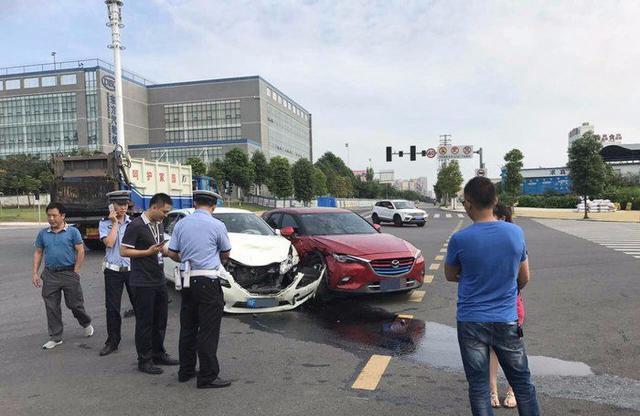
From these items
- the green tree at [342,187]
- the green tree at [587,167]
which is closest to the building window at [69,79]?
the green tree at [342,187]

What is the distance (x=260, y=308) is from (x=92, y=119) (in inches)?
3877

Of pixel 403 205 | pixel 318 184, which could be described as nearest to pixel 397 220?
pixel 403 205

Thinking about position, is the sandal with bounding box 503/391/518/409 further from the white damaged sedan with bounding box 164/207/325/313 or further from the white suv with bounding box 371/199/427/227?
the white suv with bounding box 371/199/427/227

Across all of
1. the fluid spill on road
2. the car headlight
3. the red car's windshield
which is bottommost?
the fluid spill on road

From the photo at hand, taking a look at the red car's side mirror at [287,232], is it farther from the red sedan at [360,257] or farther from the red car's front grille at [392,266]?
the red car's front grille at [392,266]

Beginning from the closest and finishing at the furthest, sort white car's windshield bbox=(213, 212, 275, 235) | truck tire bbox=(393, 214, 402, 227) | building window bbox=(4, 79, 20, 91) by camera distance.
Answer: white car's windshield bbox=(213, 212, 275, 235)
truck tire bbox=(393, 214, 402, 227)
building window bbox=(4, 79, 20, 91)

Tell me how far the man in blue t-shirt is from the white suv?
22665mm

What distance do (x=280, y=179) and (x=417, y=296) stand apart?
65.1 meters

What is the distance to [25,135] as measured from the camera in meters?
97.8

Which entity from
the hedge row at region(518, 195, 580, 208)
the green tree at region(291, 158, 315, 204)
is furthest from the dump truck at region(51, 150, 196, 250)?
the green tree at region(291, 158, 315, 204)

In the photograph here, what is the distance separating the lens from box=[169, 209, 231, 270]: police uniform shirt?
4.27 meters

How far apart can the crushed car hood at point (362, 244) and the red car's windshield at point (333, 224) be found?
33 cm

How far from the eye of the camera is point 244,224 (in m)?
8.70

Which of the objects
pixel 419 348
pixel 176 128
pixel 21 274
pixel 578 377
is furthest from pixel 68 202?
pixel 176 128
